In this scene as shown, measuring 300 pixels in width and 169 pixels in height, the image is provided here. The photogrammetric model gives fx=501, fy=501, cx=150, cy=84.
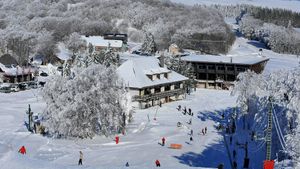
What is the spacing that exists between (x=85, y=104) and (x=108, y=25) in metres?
131

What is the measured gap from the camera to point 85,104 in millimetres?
43406

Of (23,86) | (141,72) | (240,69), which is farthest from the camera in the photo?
(240,69)

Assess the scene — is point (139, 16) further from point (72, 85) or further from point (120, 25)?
point (72, 85)

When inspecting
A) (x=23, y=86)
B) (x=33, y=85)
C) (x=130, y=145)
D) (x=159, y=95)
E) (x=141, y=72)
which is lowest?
(x=33, y=85)

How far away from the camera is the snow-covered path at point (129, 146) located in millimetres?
35219

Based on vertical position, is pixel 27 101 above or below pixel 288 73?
below

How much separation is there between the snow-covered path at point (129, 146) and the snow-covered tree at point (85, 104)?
1.04 metres

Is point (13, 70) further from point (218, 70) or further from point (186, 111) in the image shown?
point (218, 70)

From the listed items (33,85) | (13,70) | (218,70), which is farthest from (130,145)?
(218,70)

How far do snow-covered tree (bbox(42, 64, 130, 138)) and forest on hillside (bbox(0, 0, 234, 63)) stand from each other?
69.3 metres

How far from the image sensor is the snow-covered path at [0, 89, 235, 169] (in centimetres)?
3522

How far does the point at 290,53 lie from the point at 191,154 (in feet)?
398

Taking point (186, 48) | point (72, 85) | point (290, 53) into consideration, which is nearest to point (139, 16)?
point (186, 48)

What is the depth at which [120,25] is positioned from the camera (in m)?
178
